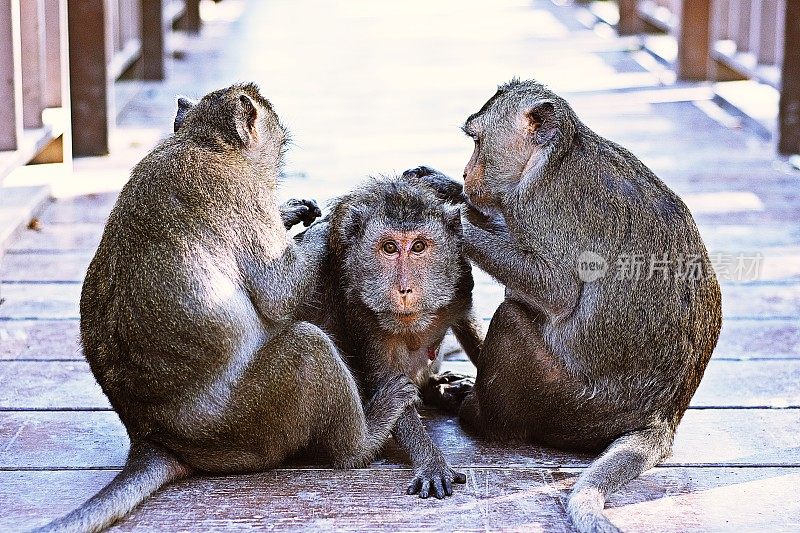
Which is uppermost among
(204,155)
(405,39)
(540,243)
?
(204,155)

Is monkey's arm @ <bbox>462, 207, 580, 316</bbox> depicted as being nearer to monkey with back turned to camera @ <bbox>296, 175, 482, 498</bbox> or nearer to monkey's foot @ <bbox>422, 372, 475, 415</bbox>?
monkey with back turned to camera @ <bbox>296, 175, 482, 498</bbox>

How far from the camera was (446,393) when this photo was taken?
14.3 feet

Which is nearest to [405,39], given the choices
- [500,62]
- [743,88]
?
[500,62]

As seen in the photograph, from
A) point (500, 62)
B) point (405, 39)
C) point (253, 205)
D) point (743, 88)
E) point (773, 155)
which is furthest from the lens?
point (405, 39)

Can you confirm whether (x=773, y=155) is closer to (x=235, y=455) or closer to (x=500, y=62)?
(x=500, y=62)

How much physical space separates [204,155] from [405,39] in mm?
9889

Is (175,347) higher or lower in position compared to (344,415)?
higher

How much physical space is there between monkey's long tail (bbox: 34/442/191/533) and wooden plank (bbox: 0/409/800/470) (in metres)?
0.26

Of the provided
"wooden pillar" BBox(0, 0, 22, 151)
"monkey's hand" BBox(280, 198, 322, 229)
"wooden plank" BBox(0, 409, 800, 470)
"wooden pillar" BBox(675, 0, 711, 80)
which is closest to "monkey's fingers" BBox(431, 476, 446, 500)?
"wooden plank" BBox(0, 409, 800, 470)

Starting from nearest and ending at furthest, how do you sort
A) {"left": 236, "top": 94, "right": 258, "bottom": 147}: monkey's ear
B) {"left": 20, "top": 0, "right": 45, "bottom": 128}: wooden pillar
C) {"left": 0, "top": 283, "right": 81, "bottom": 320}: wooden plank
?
{"left": 236, "top": 94, "right": 258, "bottom": 147}: monkey's ear
{"left": 0, "top": 283, "right": 81, "bottom": 320}: wooden plank
{"left": 20, "top": 0, "right": 45, "bottom": 128}: wooden pillar

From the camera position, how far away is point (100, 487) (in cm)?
363

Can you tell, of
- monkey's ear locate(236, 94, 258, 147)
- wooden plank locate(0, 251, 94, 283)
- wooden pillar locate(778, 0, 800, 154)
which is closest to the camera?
monkey's ear locate(236, 94, 258, 147)

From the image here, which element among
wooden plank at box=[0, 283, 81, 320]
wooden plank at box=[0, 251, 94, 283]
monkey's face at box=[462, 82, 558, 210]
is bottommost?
wooden plank at box=[0, 251, 94, 283]

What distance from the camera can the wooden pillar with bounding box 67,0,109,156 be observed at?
7.86m
